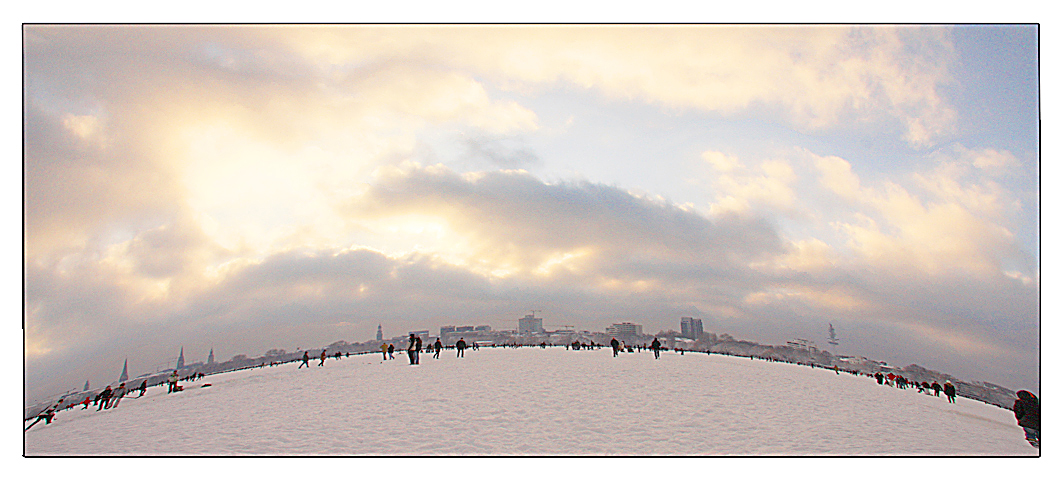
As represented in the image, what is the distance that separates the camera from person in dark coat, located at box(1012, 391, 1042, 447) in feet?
41.9

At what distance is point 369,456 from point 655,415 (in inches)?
332

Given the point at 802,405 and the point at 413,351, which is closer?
the point at 802,405

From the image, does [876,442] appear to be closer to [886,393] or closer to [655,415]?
[655,415]

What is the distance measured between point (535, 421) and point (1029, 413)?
14439mm

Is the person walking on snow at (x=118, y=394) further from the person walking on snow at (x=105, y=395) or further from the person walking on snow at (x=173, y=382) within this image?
the person walking on snow at (x=173, y=382)

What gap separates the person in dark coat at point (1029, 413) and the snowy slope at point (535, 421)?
458mm

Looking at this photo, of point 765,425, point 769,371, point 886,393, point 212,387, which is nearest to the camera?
point 765,425

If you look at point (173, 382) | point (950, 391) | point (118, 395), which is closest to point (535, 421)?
point (118, 395)

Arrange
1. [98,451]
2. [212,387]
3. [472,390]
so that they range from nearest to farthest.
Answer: [98,451], [472,390], [212,387]

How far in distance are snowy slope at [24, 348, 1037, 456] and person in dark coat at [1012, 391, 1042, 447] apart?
458 mm

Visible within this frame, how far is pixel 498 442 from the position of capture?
11820 mm

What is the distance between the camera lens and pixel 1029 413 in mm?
12805
